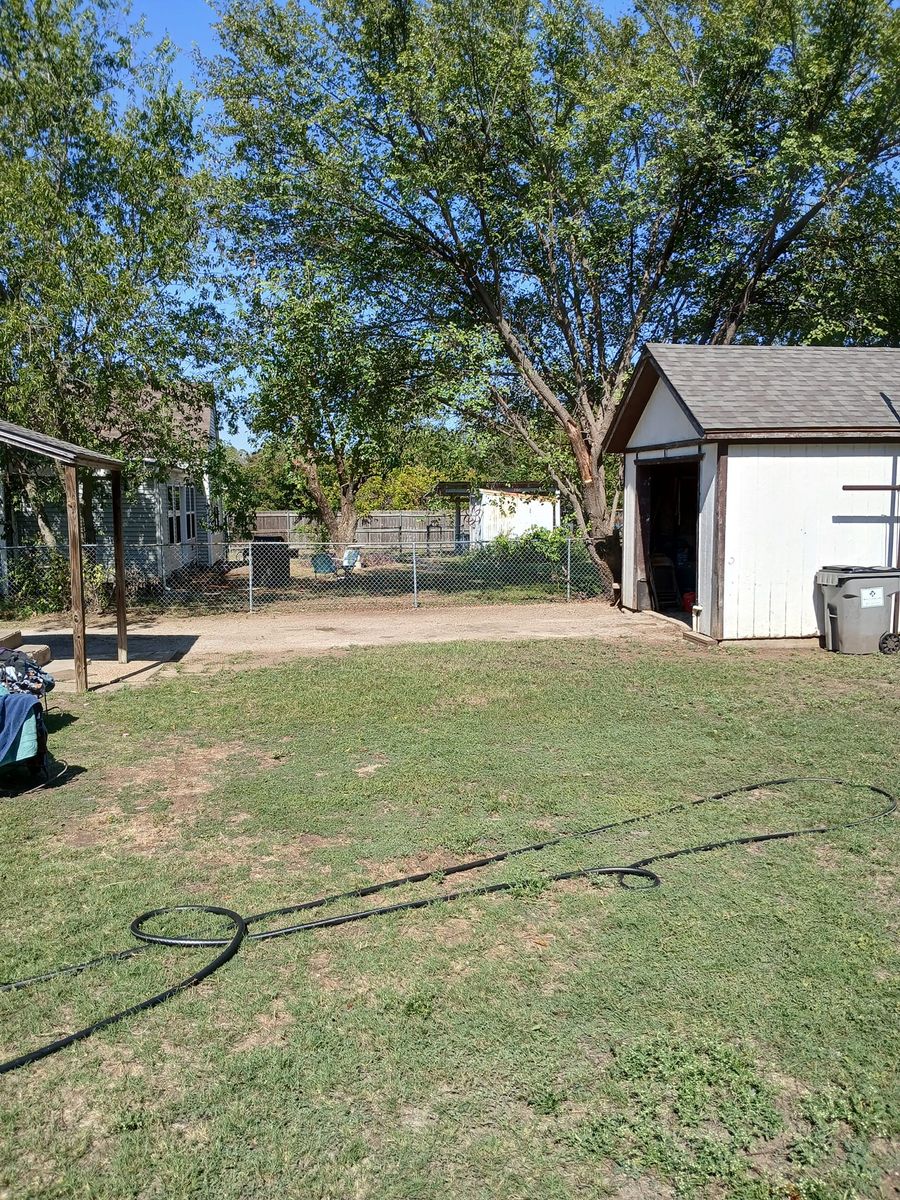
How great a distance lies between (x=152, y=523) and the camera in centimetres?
2111

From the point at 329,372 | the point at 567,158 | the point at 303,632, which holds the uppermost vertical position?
the point at 567,158

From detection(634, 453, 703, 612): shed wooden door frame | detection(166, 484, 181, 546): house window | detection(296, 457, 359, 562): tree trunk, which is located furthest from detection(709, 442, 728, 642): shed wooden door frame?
detection(166, 484, 181, 546): house window

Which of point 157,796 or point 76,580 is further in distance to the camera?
point 76,580

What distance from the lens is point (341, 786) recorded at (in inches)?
236

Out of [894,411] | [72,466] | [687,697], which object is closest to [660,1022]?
[687,697]

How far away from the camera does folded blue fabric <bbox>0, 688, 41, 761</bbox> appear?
18.9 ft

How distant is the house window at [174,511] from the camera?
22.6m

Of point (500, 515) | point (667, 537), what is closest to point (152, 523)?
point (667, 537)

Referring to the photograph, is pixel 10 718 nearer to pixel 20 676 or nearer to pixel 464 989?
pixel 20 676

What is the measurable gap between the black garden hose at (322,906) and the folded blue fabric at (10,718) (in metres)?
2.22

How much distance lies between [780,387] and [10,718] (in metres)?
10.1

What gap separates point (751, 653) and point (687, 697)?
2828 mm

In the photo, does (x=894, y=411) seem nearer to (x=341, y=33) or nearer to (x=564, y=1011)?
(x=564, y=1011)

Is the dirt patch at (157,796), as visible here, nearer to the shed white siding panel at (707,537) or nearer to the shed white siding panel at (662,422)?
the shed white siding panel at (707,537)
